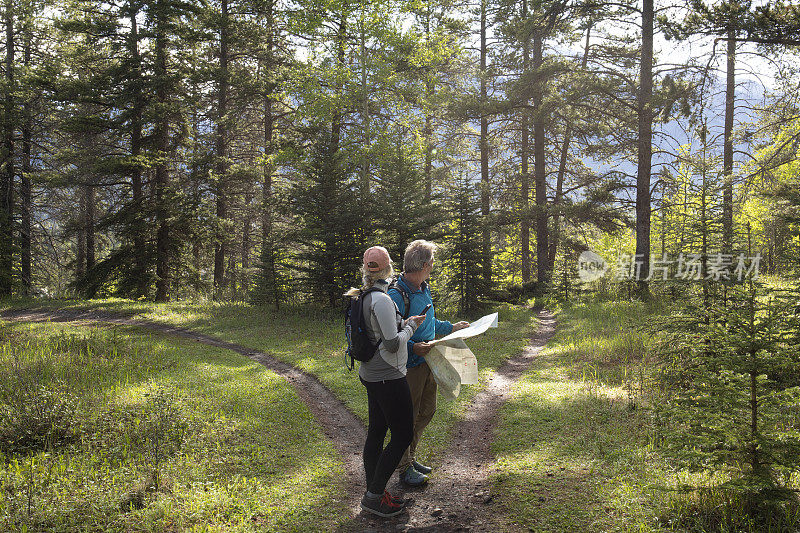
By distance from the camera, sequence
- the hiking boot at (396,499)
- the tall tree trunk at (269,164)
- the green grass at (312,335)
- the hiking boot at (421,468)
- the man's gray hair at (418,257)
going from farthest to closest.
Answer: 1. the tall tree trunk at (269,164)
2. the green grass at (312,335)
3. the hiking boot at (421,468)
4. the man's gray hair at (418,257)
5. the hiking boot at (396,499)

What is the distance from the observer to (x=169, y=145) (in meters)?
21.4

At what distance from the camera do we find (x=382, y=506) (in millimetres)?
4145

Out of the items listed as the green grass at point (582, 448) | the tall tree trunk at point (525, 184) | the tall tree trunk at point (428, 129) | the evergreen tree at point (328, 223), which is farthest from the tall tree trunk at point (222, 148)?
the green grass at point (582, 448)

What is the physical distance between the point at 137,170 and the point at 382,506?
21.1 meters

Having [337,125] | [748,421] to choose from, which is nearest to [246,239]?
[337,125]

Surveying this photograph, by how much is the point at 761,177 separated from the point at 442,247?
35.7ft

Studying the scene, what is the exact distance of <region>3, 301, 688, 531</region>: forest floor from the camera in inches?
161

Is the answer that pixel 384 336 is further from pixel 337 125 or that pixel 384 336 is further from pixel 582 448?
pixel 337 125

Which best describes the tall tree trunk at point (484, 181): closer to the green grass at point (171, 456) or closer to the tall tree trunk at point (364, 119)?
the tall tree trunk at point (364, 119)

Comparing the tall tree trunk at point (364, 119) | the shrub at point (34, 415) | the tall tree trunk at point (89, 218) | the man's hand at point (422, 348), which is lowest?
the shrub at point (34, 415)

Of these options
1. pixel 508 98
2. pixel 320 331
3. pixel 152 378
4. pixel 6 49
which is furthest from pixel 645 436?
pixel 6 49

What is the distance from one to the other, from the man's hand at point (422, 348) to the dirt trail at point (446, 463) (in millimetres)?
1500

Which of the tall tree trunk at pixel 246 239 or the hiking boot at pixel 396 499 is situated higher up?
the tall tree trunk at pixel 246 239

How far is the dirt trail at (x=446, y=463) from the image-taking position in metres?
4.10
